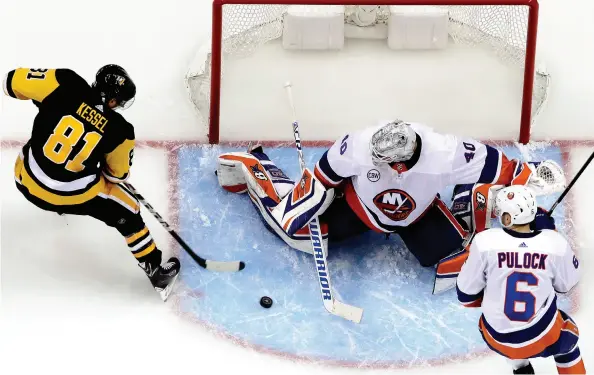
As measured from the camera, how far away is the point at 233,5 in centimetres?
447

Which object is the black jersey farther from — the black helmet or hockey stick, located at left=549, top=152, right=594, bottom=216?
hockey stick, located at left=549, top=152, right=594, bottom=216

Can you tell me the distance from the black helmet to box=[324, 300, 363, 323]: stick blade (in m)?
1.06

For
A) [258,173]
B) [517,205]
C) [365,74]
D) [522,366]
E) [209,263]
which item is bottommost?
[522,366]

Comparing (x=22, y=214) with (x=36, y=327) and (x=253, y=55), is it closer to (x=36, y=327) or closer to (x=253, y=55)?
(x=36, y=327)

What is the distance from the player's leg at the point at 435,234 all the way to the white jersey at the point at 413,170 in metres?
0.12

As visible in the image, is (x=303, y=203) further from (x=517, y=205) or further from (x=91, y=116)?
(x=517, y=205)

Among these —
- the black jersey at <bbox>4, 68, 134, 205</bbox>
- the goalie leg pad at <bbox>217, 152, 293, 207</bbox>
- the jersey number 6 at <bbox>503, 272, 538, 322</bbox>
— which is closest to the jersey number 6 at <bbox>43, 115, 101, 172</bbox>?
the black jersey at <bbox>4, 68, 134, 205</bbox>

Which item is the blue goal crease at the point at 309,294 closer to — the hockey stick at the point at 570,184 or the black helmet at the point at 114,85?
the hockey stick at the point at 570,184

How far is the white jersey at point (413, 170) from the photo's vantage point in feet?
12.8

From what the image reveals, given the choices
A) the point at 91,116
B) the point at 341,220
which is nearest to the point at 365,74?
the point at 341,220

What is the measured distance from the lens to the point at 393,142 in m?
3.70

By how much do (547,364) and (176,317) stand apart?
4.36 feet

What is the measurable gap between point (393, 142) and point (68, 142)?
3.53 ft

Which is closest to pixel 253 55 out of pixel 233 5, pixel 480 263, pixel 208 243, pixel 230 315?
pixel 233 5
